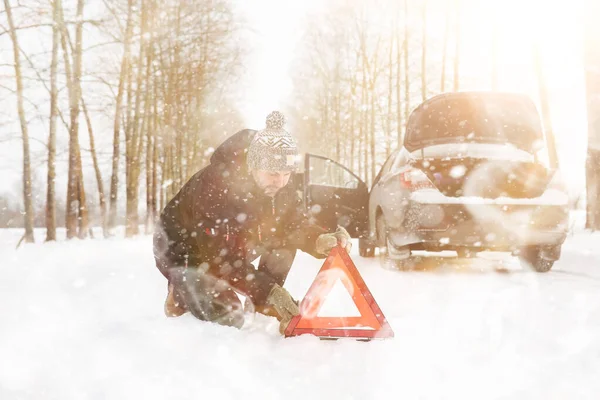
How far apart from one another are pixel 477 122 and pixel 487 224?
4.90 feet

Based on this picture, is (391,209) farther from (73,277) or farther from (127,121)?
(127,121)

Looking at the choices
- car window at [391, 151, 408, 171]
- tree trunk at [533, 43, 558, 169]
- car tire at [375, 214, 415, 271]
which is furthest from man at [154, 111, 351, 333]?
tree trunk at [533, 43, 558, 169]

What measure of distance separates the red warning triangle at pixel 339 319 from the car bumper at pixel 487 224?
9.48 ft

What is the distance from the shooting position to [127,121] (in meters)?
18.8

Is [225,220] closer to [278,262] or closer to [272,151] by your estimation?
[272,151]

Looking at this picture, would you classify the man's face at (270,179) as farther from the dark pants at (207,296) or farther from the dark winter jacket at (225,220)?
the dark pants at (207,296)

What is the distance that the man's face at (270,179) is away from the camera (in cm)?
310

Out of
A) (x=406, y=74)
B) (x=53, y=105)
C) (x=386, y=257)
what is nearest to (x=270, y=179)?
(x=386, y=257)

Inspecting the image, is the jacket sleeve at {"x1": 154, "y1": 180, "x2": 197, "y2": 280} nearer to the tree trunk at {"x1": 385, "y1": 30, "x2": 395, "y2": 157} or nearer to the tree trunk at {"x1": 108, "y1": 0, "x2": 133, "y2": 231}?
the tree trunk at {"x1": 108, "y1": 0, "x2": 133, "y2": 231}

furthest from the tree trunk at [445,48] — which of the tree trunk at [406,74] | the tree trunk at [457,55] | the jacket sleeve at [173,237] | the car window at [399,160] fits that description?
the jacket sleeve at [173,237]

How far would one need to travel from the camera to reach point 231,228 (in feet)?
10.5

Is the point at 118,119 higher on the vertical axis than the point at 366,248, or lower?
higher

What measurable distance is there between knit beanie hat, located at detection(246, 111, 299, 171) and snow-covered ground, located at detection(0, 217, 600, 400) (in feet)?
3.16

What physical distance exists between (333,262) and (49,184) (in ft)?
44.3
